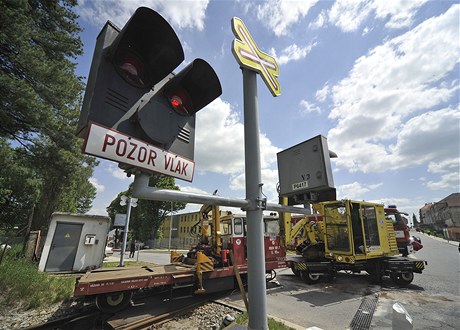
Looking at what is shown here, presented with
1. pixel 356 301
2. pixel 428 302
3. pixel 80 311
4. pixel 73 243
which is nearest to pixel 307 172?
pixel 356 301

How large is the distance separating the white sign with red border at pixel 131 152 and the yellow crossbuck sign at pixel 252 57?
1.02 metres

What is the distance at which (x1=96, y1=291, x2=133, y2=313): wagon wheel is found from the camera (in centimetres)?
581

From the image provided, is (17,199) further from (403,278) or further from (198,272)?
(403,278)

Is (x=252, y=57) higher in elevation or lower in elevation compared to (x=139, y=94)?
higher

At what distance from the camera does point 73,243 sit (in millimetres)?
10578

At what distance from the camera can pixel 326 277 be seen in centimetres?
979

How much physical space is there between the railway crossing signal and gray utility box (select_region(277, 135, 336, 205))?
1097 mm

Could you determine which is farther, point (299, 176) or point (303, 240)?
point (303, 240)

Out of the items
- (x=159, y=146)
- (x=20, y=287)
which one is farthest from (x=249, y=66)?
(x=20, y=287)

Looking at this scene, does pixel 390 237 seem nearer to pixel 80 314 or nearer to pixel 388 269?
pixel 388 269

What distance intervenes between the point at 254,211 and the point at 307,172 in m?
0.68

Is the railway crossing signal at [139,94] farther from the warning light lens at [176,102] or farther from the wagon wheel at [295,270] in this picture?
the wagon wheel at [295,270]

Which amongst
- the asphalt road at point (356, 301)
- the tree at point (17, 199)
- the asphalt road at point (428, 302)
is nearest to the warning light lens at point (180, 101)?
the asphalt road at point (356, 301)

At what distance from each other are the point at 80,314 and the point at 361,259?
9.56 metres
